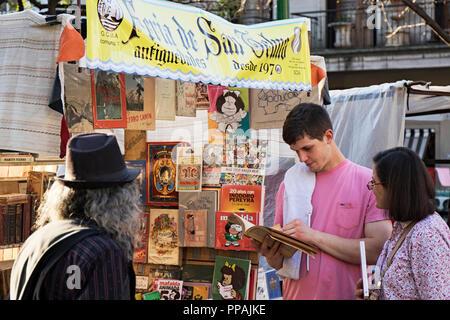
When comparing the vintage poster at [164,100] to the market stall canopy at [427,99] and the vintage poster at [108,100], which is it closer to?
the vintage poster at [108,100]

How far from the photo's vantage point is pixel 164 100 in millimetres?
4793

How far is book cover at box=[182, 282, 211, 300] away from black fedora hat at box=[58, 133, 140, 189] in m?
2.57

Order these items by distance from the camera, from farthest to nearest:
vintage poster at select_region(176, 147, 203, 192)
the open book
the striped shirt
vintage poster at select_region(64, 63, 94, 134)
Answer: vintage poster at select_region(176, 147, 203, 192) < vintage poster at select_region(64, 63, 94, 134) < the open book < the striped shirt

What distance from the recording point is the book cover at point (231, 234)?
4859 mm

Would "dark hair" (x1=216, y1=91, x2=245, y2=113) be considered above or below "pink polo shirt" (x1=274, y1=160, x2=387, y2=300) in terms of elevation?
Result: above

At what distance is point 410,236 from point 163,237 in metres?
2.64

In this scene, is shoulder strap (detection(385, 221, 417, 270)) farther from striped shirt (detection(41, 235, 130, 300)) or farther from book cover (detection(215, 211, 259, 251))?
book cover (detection(215, 211, 259, 251))

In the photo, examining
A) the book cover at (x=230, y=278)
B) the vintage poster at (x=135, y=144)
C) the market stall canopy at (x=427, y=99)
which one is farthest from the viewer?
the market stall canopy at (x=427, y=99)

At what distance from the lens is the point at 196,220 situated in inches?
196

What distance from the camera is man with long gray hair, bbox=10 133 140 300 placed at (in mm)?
2242

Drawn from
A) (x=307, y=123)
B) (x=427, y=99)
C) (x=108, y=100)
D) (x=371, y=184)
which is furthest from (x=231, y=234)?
(x=427, y=99)

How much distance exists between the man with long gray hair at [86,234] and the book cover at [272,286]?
259cm

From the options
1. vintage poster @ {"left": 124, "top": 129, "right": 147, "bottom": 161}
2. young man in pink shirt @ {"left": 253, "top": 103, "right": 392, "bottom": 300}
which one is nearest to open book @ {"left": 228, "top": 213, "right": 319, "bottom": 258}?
young man in pink shirt @ {"left": 253, "top": 103, "right": 392, "bottom": 300}

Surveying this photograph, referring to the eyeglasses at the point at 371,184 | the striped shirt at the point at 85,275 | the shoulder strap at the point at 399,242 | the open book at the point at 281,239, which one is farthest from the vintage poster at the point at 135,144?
the striped shirt at the point at 85,275
